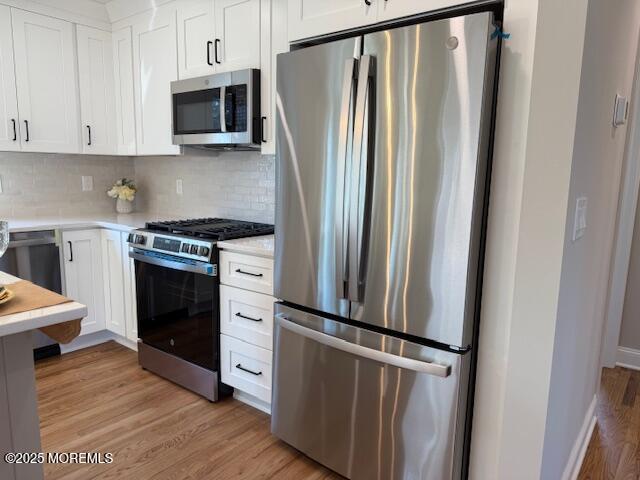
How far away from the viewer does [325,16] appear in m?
1.83

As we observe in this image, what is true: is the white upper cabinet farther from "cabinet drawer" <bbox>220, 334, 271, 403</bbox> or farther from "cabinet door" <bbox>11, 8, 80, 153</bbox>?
"cabinet door" <bbox>11, 8, 80, 153</bbox>

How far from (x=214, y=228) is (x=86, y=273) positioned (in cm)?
115

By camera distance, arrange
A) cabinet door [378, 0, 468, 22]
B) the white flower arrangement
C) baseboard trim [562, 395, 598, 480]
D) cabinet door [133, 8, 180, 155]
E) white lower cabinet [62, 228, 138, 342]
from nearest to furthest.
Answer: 1. cabinet door [378, 0, 468, 22]
2. baseboard trim [562, 395, 598, 480]
3. cabinet door [133, 8, 180, 155]
4. white lower cabinet [62, 228, 138, 342]
5. the white flower arrangement

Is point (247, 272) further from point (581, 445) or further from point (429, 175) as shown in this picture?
point (581, 445)

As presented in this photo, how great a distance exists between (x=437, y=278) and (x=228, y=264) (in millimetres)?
1205

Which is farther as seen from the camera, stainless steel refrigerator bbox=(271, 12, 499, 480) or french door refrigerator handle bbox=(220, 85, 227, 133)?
french door refrigerator handle bbox=(220, 85, 227, 133)

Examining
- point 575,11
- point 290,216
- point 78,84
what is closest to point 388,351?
point 290,216

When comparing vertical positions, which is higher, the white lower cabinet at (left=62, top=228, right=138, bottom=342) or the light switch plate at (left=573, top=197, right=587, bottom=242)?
the light switch plate at (left=573, top=197, right=587, bottom=242)

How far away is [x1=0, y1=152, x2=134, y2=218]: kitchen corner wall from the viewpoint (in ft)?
10.4

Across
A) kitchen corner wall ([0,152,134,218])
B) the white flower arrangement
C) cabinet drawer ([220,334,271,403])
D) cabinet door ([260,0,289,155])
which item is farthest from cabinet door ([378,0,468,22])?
kitchen corner wall ([0,152,134,218])

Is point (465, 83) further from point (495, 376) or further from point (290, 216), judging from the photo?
point (495, 376)

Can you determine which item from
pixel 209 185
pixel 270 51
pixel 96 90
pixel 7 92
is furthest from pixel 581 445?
pixel 7 92

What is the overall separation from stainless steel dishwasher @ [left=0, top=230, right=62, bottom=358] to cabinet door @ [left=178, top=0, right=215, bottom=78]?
1384 mm

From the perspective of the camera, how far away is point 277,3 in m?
2.22
